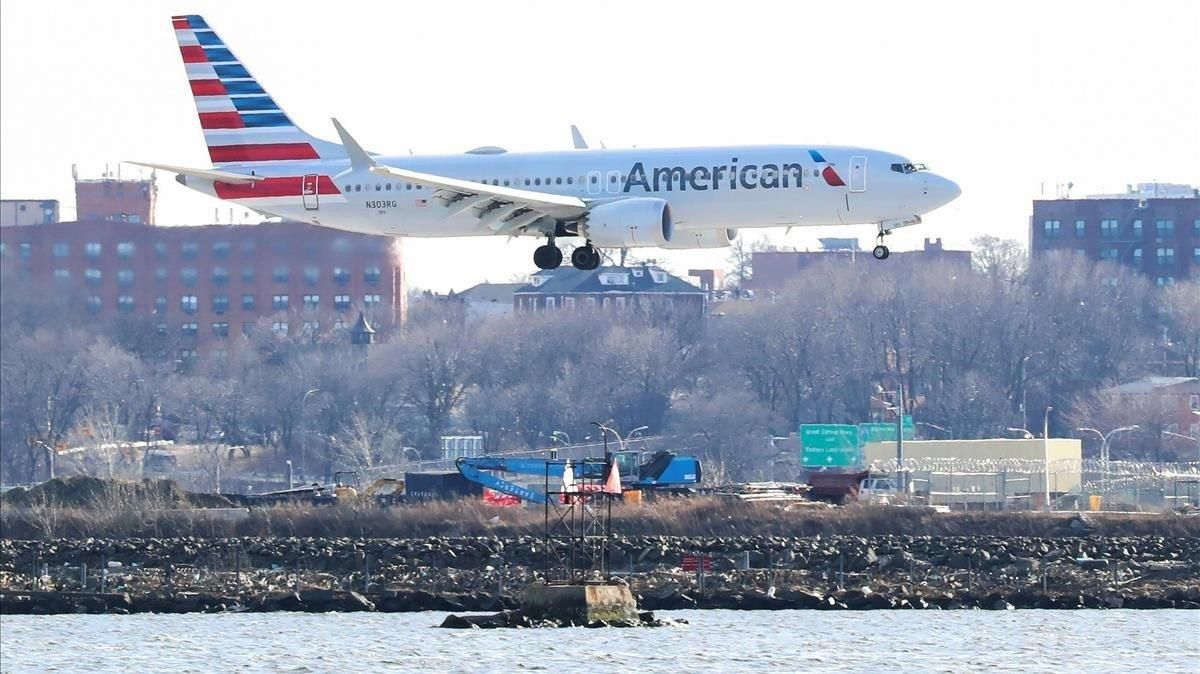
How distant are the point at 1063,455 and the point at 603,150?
1625 inches

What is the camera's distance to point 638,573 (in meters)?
68.4

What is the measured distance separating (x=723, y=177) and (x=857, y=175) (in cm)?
309

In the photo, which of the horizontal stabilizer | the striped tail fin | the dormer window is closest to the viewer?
the horizontal stabilizer

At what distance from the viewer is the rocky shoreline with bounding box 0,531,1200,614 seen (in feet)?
210

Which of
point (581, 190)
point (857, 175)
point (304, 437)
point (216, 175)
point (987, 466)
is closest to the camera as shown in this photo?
point (857, 175)

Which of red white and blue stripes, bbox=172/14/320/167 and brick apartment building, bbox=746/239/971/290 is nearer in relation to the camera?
red white and blue stripes, bbox=172/14/320/167

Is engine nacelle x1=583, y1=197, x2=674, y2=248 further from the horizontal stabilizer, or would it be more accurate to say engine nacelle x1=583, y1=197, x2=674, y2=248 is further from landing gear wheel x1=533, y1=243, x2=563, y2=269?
the horizontal stabilizer

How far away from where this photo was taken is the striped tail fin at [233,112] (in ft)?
221

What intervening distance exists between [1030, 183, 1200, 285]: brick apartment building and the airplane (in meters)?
91.5

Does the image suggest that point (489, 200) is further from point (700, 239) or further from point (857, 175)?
point (857, 175)

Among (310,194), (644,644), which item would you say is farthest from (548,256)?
(644,644)

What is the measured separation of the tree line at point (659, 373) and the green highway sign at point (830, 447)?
51.1 ft

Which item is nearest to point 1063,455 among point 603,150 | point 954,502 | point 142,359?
point 954,502

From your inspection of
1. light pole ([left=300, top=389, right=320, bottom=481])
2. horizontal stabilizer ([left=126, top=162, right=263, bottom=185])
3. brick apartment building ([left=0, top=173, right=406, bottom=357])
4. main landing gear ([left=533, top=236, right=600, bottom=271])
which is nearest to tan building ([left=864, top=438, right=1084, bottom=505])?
brick apartment building ([left=0, top=173, right=406, bottom=357])
